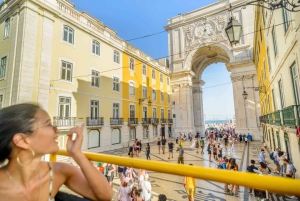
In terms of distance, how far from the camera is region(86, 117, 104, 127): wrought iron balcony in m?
17.0

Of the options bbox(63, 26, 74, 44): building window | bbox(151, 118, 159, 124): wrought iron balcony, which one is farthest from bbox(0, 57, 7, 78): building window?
bbox(151, 118, 159, 124): wrought iron balcony

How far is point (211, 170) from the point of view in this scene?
2.79 feet

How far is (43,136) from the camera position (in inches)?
42.2

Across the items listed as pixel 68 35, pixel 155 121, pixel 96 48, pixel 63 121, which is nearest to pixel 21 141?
pixel 63 121

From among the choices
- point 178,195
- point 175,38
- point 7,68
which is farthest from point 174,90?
point 178,195

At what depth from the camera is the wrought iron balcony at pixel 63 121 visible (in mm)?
14101

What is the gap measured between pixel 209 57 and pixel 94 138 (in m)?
34.8

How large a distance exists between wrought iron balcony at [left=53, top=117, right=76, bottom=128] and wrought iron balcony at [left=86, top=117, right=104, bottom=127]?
63.9 inches

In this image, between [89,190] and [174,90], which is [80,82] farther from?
[174,90]

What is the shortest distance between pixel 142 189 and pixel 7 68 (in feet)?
50.5

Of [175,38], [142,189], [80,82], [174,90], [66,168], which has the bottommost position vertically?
[142,189]

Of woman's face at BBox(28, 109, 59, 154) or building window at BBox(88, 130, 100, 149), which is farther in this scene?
building window at BBox(88, 130, 100, 149)

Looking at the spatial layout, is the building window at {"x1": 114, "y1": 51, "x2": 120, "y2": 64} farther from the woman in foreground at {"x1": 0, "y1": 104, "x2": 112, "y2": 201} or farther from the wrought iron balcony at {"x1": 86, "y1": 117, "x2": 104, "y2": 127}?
the woman in foreground at {"x1": 0, "y1": 104, "x2": 112, "y2": 201}

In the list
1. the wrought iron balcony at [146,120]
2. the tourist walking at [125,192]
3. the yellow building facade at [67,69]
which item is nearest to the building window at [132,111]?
the yellow building facade at [67,69]
